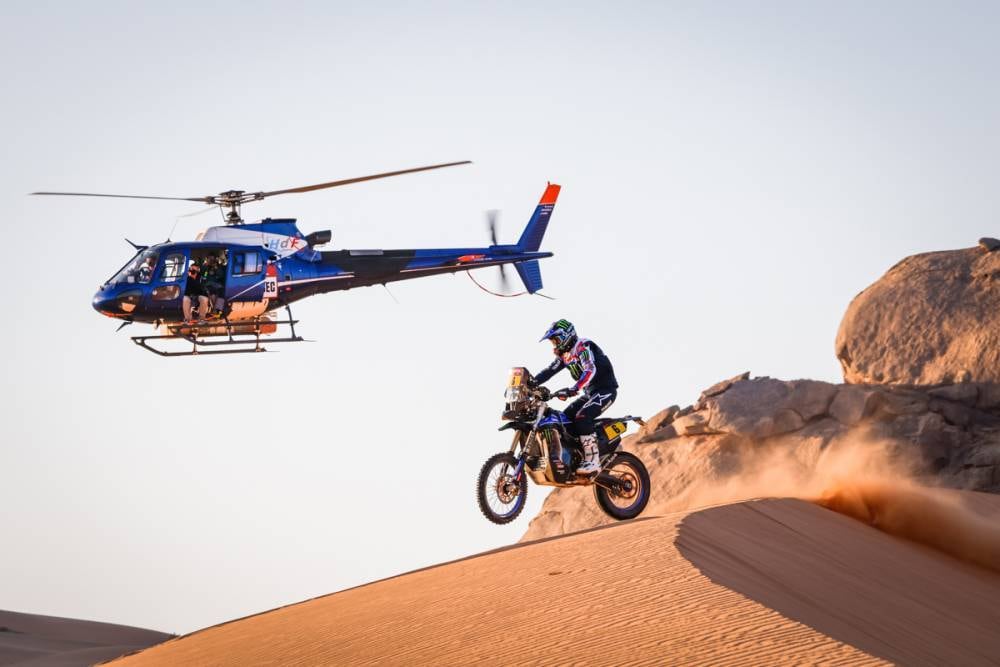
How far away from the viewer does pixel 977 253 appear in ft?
77.8

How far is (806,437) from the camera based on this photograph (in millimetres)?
22016

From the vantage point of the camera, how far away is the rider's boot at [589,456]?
48.1 feet

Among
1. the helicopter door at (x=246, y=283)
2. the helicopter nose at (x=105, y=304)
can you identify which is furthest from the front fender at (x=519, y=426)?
the helicopter nose at (x=105, y=304)

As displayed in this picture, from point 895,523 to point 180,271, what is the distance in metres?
11.7

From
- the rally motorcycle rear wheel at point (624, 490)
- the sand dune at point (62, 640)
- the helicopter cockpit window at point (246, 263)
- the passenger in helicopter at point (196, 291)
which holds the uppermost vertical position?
the helicopter cockpit window at point (246, 263)

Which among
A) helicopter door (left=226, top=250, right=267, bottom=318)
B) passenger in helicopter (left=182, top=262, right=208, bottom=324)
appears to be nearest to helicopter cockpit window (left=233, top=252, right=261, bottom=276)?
helicopter door (left=226, top=250, right=267, bottom=318)

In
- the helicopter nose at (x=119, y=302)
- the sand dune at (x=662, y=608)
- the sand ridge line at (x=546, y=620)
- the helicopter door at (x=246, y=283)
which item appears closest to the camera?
the sand ridge line at (x=546, y=620)

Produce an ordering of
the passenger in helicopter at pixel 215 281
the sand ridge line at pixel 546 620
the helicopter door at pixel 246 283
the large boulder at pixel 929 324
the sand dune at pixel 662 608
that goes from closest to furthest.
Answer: the sand ridge line at pixel 546 620
the sand dune at pixel 662 608
the passenger in helicopter at pixel 215 281
the helicopter door at pixel 246 283
the large boulder at pixel 929 324

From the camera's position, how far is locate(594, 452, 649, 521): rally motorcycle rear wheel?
15.0 m

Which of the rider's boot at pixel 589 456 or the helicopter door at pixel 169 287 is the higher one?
the helicopter door at pixel 169 287

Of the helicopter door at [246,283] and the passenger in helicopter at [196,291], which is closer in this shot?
the passenger in helicopter at [196,291]

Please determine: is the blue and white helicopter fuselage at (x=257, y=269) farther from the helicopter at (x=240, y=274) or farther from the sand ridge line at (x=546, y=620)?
the sand ridge line at (x=546, y=620)

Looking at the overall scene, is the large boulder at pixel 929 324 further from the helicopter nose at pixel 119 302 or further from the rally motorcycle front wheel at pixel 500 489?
the helicopter nose at pixel 119 302

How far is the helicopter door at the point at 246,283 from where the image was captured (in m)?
21.0
